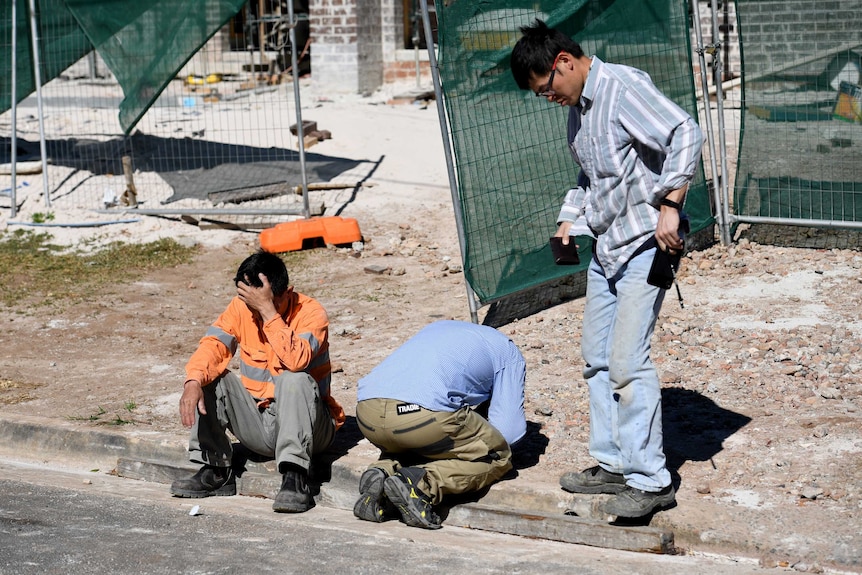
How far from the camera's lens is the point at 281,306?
5.16 meters

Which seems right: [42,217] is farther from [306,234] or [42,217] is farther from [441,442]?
[441,442]

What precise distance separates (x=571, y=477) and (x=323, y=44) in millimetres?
14649

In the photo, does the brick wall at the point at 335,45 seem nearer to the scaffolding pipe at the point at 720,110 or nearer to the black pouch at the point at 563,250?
the scaffolding pipe at the point at 720,110

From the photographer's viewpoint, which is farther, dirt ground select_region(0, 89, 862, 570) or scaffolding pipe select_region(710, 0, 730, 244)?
scaffolding pipe select_region(710, 0, 730, 244)

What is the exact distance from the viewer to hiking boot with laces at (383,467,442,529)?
4.65 m

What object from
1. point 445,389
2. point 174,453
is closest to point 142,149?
point 174,453

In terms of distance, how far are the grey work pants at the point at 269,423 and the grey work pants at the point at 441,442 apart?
270 millimetres

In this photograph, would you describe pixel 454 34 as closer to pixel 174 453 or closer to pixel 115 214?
pixel 174 453

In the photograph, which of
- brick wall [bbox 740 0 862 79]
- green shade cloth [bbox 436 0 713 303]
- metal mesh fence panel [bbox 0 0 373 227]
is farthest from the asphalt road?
metal mesh fence panel [bbox 0 0 373 227]

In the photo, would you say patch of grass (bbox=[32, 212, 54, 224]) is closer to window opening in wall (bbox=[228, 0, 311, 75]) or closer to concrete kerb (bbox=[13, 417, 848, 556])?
concrete kerb (bbox=[13, 417, 848, 556])

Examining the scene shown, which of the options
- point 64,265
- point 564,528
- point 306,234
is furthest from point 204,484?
point 64,265

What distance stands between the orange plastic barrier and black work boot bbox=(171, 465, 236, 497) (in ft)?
16.0

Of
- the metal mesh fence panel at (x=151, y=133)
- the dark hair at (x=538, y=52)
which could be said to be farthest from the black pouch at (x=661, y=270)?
the metal mesh fence panel at (x=151, y=133)

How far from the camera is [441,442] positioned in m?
4.79
